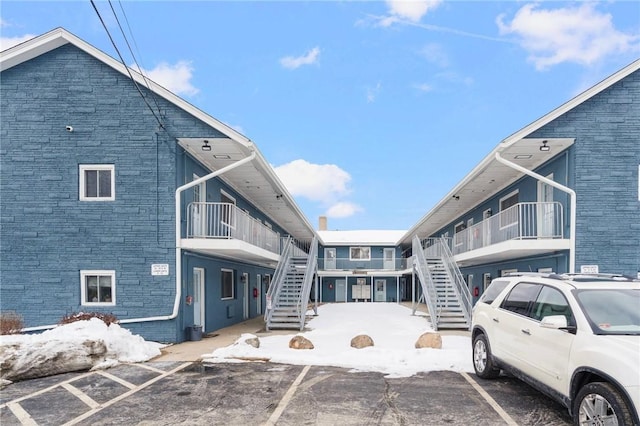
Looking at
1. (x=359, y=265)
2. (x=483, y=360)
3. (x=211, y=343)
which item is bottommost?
(x=359, y=265)

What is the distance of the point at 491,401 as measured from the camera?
6273 millimetres

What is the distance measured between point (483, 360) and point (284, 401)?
11.0 ft

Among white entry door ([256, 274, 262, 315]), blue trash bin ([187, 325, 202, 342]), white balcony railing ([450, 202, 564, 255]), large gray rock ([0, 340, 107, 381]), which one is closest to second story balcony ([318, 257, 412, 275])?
white entry door ([256, 274, 262, 315])

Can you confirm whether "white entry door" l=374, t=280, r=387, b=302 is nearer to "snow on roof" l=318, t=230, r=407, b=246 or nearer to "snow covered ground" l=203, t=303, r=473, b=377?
"snow on roof" l=318, t=230, r=407, b=246

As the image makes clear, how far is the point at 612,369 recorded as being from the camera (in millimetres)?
4184

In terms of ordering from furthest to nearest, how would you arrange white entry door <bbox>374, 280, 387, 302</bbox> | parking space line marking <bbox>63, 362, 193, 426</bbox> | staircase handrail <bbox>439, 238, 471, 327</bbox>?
white entry door <bbox>374, 280, 387, 302</bbox>, staircase handrail <bbox>439, 238, 471, 327</bbox>, parking space line marking <bbox>63, 362, 193, 426</bbox>

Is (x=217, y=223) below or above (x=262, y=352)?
above

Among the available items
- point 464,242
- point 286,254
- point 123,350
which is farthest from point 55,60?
point 464,242

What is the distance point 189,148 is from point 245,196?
601cm

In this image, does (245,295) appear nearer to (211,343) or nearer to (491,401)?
(211,343)

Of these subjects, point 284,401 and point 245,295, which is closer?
point 284,401

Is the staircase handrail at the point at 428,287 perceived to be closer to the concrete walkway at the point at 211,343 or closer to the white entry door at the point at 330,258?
the concrete walkway at the point at 211,343

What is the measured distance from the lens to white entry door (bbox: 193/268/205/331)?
1373 centimetres

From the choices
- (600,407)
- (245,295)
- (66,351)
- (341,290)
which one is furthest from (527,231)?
(341,290)
